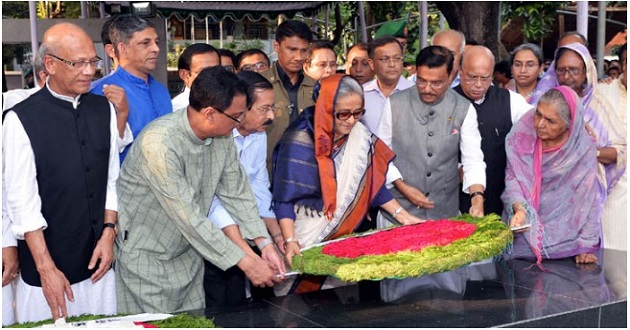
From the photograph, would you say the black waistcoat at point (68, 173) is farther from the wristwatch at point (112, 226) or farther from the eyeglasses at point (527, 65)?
the eyeglasses at point (527, 65)

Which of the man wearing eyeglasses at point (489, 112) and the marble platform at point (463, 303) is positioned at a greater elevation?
the man wearing eyeglasses at point (489, 112)

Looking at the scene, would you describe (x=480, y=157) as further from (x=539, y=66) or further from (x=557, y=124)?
(x=539, y=66)

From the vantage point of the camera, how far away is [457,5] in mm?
9508

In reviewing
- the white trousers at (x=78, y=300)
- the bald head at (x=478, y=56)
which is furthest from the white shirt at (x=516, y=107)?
the white trousers at (x=78, y=300)

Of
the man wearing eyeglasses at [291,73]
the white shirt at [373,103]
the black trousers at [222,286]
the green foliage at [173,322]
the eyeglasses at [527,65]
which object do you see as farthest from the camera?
the eyeglasses at [527,65]

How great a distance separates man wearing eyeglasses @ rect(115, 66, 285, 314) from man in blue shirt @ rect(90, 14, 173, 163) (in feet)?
2.34

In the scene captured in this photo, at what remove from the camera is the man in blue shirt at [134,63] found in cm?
424

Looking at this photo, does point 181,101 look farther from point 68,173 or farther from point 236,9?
point 236,9

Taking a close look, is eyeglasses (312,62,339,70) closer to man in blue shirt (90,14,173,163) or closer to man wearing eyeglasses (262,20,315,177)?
man wearing eyeglasses (262,20,315,177)

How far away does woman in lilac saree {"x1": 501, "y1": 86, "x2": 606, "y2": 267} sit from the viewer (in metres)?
4.48

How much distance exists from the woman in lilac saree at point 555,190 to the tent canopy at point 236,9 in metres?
6.29

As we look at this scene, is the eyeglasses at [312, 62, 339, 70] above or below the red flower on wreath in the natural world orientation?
above

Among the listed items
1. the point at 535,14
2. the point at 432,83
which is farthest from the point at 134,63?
the point at 535,14

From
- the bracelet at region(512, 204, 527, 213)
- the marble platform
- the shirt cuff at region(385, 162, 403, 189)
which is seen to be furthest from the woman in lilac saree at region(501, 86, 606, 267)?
the shirt cuff at region(385, 162, 403, 189)
